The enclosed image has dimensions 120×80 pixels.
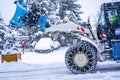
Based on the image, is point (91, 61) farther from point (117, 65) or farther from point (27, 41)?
point (27, 41)

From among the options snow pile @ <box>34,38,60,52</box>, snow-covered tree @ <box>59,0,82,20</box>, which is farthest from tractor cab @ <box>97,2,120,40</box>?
snow-covered tree @ <box>59,0,82,20</box>

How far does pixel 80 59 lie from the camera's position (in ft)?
37.3

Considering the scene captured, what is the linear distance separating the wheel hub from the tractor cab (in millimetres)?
1089

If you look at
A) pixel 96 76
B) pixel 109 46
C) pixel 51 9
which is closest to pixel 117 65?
pixel 109 46

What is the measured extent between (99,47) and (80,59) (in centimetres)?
89

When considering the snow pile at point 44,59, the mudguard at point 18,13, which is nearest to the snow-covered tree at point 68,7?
the snow pile at point 44,59

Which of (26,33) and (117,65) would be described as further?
(26,33)

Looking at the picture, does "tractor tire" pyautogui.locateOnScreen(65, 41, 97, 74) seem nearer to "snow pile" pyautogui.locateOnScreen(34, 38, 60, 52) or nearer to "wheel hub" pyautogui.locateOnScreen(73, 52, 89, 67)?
"wheel hub" pyautogui.locateOnScreen(73, 52, 89, 67)

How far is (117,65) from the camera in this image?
43.6 ft

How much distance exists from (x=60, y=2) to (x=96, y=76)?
33629 mm

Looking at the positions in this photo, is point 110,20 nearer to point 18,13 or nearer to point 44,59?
point 18,13

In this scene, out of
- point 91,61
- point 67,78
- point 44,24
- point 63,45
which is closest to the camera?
point 67,78

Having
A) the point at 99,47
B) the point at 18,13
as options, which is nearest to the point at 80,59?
the point at 99,47

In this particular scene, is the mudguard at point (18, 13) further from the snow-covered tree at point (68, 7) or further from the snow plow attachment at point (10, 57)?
the snow-covered tree at point (68, 7)
